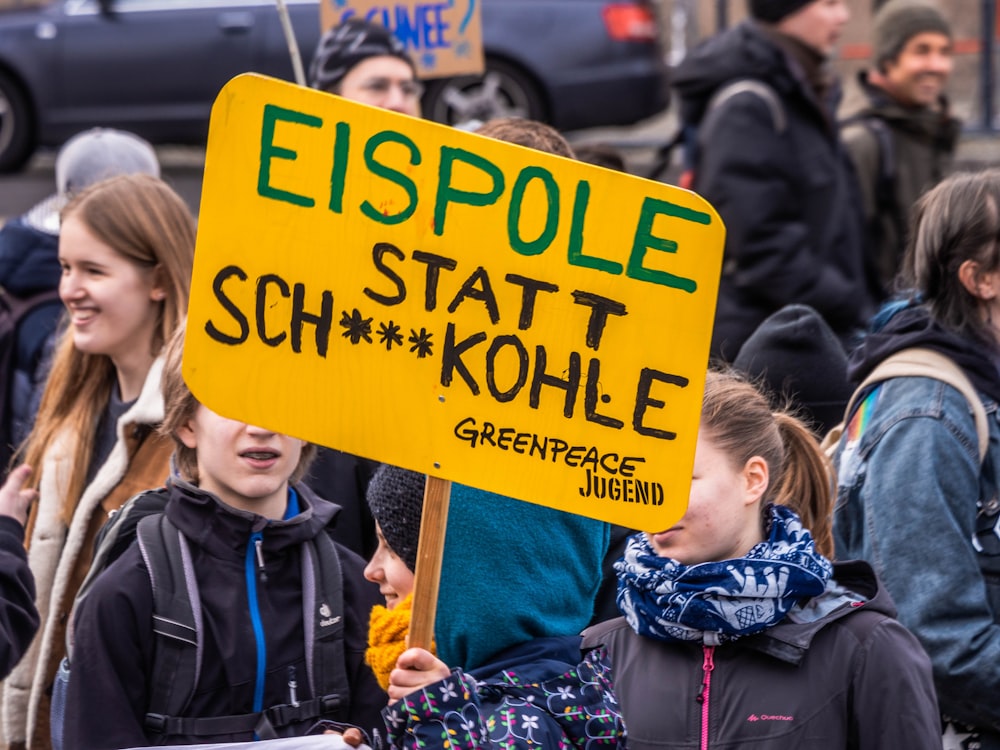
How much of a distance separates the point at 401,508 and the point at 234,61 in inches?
375

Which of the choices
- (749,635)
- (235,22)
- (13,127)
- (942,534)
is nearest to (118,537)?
(749,635)

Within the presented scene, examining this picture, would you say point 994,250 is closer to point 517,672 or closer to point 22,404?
point 517,672

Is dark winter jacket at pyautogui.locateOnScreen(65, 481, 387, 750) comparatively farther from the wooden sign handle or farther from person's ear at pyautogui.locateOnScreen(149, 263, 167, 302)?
person's ear at pyautogui.locateOnScreen(149, 263, 167, 302)

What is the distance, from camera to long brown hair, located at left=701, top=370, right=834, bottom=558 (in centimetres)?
283

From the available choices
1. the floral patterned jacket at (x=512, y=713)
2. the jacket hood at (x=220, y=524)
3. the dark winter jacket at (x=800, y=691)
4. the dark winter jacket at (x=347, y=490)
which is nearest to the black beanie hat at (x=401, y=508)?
the floral patterned jacket at (x=512, y=713)

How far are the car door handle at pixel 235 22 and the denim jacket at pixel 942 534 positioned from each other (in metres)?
8.90

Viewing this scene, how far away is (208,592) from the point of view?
2.84 m

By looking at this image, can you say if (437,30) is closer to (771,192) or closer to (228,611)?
(771,192)

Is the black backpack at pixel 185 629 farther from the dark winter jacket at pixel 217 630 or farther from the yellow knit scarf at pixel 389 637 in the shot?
the yellow knit scarf at pixel 389 637

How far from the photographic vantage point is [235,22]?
1144 cm

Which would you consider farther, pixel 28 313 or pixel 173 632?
pixel 28 313

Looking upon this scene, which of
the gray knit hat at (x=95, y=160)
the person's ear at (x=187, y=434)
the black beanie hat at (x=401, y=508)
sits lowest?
the black beanie hat at (x=401, y=508)

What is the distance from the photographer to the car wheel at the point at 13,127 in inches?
468

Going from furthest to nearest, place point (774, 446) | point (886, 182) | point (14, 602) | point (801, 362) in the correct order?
point (886, 182) → point (801, 362) → point (14, 602) → point (774, 446)
